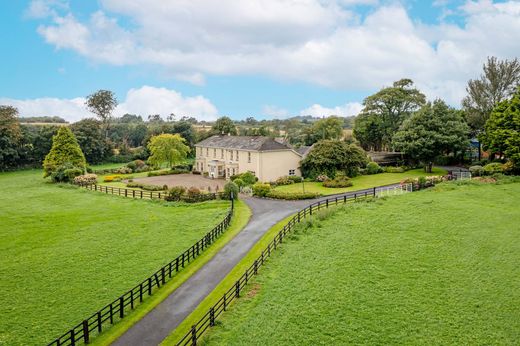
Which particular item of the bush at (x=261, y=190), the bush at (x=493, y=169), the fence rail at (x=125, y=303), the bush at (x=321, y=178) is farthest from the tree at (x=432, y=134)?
the fence rail at (x=125, y=303)

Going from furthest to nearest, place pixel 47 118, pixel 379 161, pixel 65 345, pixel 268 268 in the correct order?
pixel 47 118
pixel 379 161
pixel 268 268
pixel 65 345

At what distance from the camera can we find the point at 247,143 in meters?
56.1

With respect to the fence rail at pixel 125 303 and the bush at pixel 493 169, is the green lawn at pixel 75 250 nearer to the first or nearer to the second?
the fence rail at pixel 125 303

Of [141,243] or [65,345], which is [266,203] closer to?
[141,243]

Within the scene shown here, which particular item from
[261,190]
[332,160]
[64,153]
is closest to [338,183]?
[332,160]

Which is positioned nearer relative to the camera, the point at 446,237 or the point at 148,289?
the point at 148,289

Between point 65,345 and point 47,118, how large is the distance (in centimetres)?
19890

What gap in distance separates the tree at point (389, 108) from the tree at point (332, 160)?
76.8 feet

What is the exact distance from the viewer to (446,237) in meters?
27.5

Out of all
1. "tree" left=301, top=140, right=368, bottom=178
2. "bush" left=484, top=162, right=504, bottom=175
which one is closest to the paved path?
"tree" left=301, top=140, right=368, bottom=178

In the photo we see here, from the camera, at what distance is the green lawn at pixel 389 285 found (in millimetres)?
16188

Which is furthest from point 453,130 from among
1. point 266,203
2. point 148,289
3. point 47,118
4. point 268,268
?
point 47,118

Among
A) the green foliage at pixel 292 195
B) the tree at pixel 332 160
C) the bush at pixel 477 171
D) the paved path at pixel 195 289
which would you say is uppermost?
the tree at pixel 332 160

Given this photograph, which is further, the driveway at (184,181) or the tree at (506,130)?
the driveway at (184,181)
